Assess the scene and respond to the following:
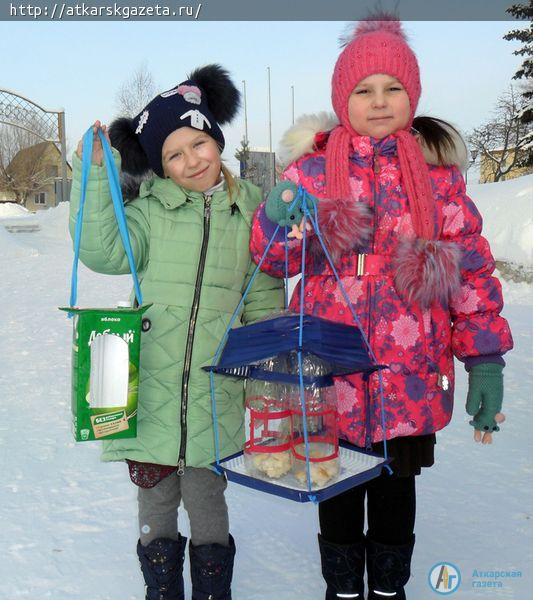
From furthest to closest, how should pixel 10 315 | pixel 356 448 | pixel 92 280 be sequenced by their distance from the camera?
pixel 92 280
pixel 10 315
pixel 356 448

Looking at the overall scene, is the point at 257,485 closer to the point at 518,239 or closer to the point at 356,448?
the point at 356,448

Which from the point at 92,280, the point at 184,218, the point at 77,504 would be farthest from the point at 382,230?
the point at 92,280

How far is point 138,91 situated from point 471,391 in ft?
82.8

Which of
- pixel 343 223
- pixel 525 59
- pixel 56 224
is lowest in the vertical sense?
pixel 343 223

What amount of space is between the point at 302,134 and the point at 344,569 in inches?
55.9

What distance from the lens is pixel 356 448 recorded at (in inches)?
79.6

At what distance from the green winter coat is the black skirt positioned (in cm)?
49

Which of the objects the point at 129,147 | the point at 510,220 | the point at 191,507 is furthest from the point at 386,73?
the point at 510,220

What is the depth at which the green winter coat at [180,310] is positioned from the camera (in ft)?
6.85

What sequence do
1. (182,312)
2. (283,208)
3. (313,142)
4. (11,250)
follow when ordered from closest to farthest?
(283,208)
(182,312)
(313,142)
(11,250)

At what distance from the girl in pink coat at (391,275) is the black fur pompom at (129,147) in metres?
0.44

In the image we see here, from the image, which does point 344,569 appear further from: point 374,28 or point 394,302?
point 374,28

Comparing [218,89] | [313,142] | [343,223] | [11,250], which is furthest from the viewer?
[11,250]

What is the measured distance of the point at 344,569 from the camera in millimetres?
2184
